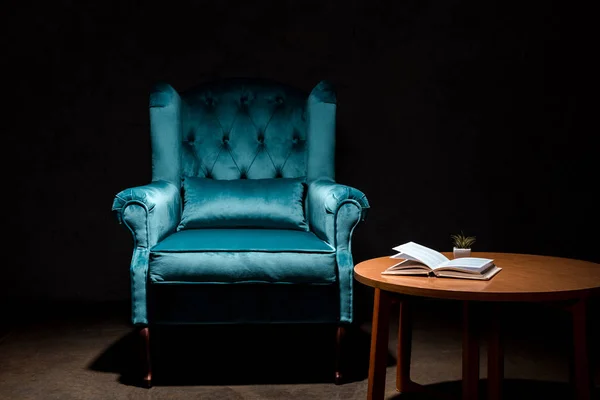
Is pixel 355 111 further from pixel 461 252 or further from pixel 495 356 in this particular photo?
pixel 495 356

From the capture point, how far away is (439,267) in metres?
1.60

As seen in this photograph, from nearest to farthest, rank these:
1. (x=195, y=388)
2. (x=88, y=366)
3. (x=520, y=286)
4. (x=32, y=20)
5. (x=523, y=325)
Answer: (x=520, y=286) → (x=195, y=388) → (x=88, y=366) → (x=523, y=325) → (x=32, y=20)

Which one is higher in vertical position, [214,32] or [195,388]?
[214,32]

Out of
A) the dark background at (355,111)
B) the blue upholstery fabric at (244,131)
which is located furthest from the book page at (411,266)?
the dark background at (355,111)

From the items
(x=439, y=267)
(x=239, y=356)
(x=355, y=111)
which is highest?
(x=355, y=111)

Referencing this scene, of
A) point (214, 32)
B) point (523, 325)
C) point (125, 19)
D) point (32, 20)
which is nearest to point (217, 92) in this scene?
point (214, 32)

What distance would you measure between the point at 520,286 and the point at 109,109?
2.48m

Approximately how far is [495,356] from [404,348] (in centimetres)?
51

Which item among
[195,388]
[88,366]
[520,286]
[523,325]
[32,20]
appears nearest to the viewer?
[520,286]

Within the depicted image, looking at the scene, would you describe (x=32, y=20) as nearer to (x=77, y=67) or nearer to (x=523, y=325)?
(x=77, y=67)

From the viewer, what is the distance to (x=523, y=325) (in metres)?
2.87

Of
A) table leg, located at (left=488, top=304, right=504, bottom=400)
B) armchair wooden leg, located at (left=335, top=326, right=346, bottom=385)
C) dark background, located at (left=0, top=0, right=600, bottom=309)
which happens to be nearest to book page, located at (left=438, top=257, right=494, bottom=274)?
table leg, located at (left=488, top=304, right=504, bottom=400)

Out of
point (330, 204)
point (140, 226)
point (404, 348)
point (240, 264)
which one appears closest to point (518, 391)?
point (404, 348)

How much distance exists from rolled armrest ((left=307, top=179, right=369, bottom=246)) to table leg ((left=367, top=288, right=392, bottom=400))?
0.49m
